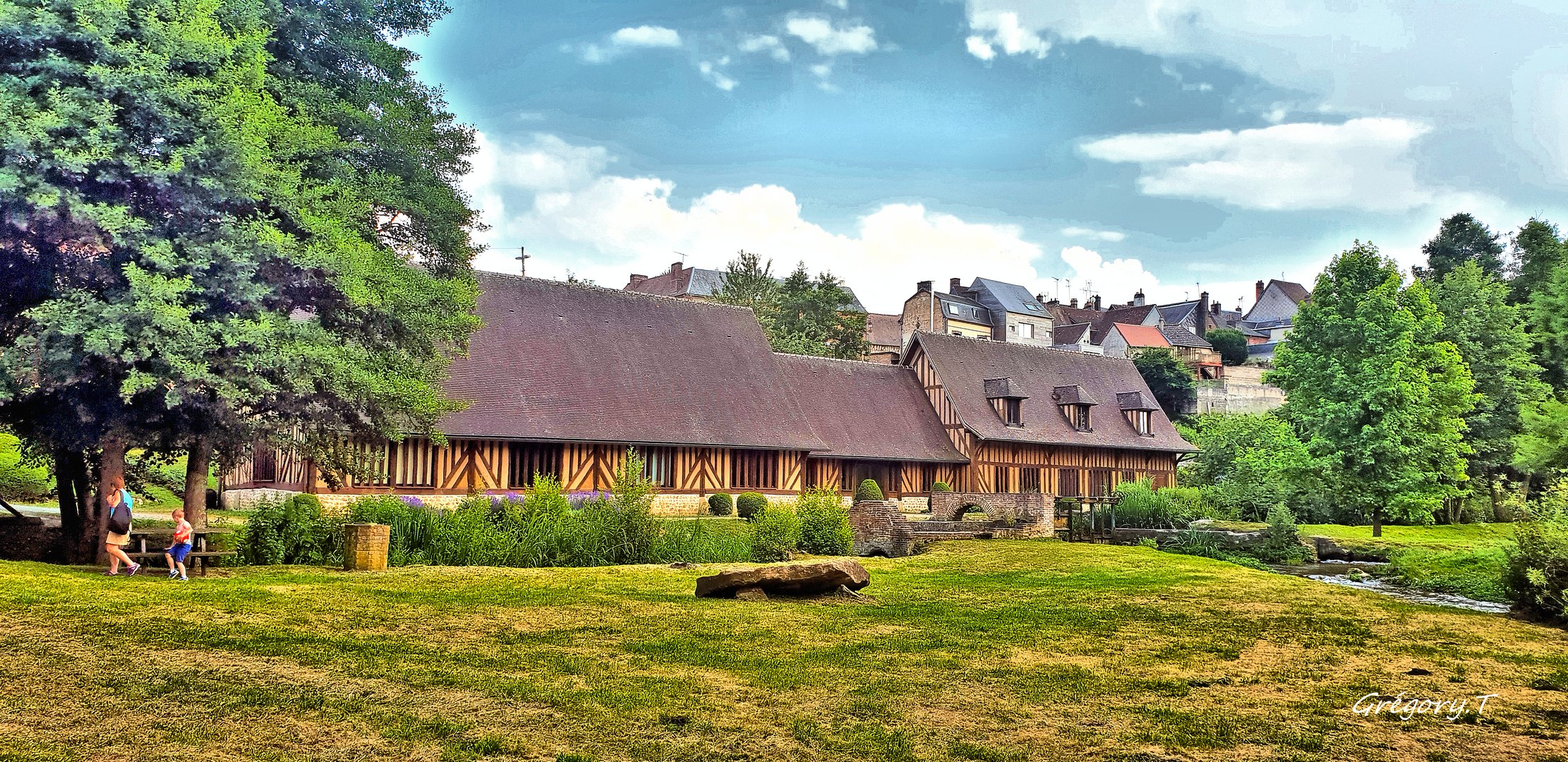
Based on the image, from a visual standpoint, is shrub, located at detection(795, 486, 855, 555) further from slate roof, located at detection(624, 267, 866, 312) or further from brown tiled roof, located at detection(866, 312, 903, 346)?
brown tiled roof, located at detection(866, 312, 903, 346)

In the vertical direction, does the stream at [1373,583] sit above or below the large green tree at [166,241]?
below

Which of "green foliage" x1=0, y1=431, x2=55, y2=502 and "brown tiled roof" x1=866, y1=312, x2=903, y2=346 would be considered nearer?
"green foliage" x1=0, y1=431, x2=55, y2=502

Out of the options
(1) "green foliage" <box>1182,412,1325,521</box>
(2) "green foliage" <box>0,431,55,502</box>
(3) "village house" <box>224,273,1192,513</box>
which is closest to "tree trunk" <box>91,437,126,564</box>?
(3) "village house" <box>224,273,1192,513</box>

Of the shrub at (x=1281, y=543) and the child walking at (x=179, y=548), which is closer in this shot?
the child walking at (x=179, y=548)

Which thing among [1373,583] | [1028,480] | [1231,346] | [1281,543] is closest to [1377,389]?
[1281,543]

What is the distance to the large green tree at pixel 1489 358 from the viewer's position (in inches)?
1366

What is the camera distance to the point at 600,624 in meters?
9.44

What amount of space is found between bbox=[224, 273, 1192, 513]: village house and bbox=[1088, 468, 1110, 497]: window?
70 mm

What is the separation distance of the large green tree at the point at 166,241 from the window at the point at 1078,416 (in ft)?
98.8

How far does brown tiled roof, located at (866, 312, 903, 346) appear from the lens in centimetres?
8331

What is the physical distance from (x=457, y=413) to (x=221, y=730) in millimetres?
20044

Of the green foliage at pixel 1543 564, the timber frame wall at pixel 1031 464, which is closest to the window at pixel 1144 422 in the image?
the timber frame wall at pixel 1031 464

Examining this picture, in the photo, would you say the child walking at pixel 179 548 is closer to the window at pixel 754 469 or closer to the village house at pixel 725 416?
the village house at pixel 725 416

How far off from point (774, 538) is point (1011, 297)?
216 ft
